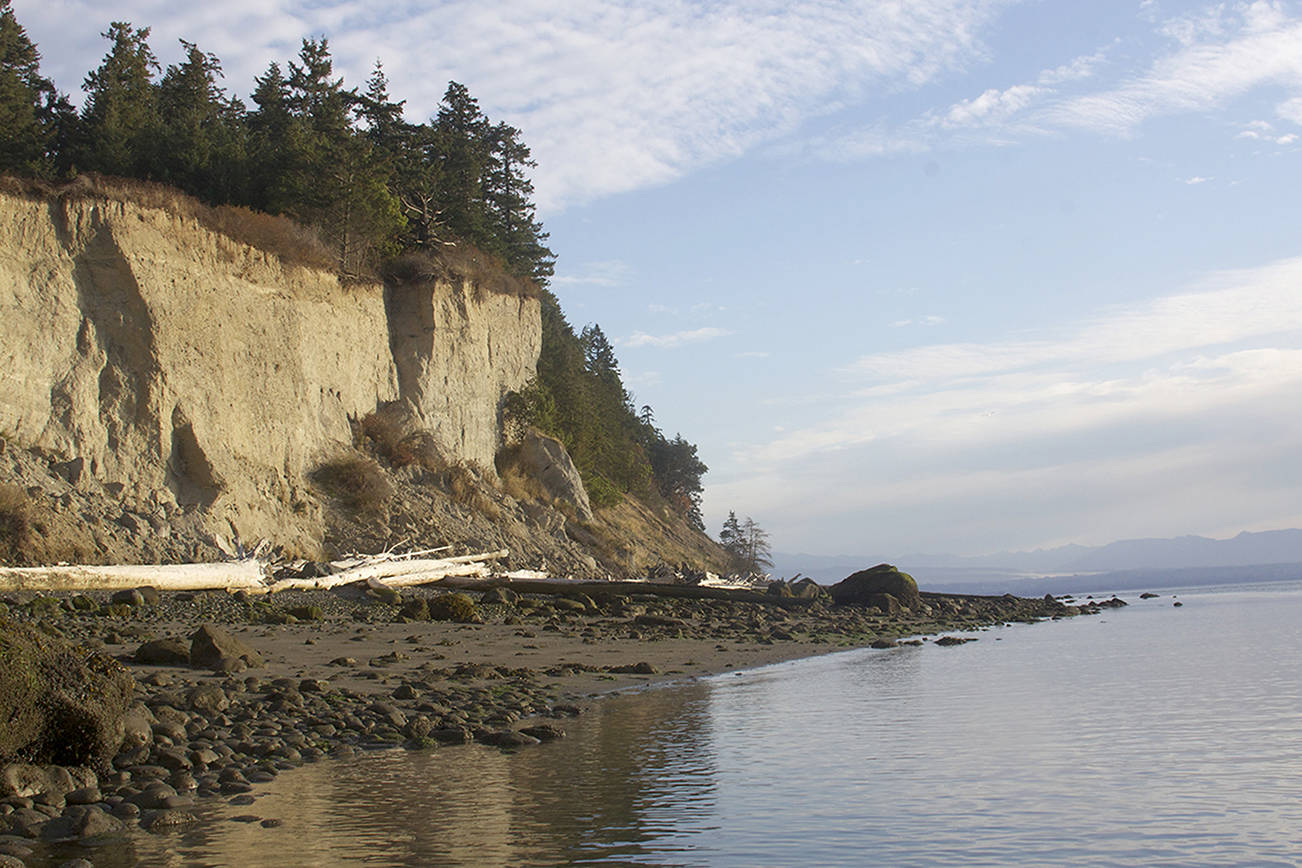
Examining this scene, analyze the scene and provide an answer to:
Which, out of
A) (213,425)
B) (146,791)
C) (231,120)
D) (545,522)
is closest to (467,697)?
(146,791)

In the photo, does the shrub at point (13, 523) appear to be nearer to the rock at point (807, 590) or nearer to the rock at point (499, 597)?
the rock at point (499, 597)

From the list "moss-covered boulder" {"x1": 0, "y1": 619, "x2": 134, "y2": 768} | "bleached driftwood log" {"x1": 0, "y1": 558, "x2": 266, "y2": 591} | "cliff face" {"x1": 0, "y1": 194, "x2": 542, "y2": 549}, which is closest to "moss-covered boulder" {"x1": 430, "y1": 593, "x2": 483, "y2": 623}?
"bleached driftwood log" {"x1": 0, "y1": 558, "x2": 266, "y2": 591}

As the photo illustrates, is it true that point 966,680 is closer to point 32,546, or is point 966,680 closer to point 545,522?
point 32,546

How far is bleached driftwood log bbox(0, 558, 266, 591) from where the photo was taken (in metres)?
17.8

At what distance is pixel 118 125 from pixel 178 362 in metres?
10.6

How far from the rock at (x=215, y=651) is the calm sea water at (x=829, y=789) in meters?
3.95

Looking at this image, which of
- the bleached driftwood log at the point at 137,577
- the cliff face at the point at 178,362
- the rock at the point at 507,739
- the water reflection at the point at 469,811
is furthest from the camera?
the cliff face at the point at 178,362

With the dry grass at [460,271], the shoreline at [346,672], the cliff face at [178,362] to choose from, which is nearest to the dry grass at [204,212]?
the cliff face at [178,362]

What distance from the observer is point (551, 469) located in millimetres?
39688

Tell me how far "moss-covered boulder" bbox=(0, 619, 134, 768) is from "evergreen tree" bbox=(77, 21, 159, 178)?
2701 centimetres

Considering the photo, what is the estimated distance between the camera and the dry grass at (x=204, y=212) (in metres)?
23.9

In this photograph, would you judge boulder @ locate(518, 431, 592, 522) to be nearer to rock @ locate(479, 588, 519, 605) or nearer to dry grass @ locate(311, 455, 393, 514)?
dry grass @ locate(311, 455, 393, 514)

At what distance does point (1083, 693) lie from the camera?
47.5ft

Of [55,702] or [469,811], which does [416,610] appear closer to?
[55,702]
